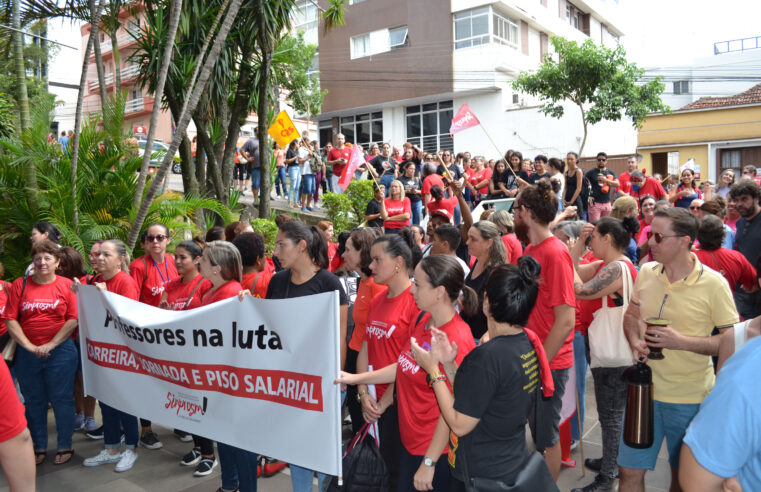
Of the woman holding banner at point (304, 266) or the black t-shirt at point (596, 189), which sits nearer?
the woman holding banner at point (304, 266)

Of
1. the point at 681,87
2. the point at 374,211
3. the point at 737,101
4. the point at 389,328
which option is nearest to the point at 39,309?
the point at 389,328

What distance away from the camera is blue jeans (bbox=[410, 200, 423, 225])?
1100 centimetres

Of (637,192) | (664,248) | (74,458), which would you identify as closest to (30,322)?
(74,458)

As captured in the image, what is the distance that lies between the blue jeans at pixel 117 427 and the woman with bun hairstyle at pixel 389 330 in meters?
2.48

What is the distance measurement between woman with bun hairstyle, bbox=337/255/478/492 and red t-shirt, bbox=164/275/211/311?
2.16 meters

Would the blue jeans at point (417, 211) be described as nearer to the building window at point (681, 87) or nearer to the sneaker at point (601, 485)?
the sneaker at point (601, 485)

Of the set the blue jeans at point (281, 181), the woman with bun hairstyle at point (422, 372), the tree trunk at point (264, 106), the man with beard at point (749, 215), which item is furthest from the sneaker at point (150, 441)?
the blue jeans at point (281, 181)

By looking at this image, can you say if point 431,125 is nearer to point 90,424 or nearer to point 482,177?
point 482,177

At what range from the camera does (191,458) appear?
4906mm

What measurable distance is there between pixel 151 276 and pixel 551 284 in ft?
12.6

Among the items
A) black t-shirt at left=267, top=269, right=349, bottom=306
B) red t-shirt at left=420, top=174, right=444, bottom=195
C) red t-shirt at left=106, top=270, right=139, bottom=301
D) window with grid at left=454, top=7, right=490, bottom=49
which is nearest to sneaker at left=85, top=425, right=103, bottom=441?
red t-shirt at left=106, top=270, right=139, bottom=301

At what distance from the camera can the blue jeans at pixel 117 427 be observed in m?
4.80

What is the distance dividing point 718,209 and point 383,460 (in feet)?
14.9

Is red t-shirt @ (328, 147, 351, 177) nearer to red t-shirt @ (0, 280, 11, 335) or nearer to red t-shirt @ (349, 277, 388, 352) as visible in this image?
red t-shirt @ (0, 280, 11, 335)
